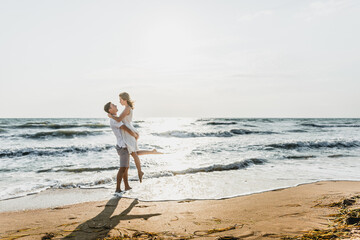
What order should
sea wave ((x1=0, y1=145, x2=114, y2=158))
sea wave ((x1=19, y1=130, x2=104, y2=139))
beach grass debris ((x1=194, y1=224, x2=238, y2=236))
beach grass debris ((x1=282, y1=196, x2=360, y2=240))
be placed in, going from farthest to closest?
sea wave ((x1=19, y1=130, x2=104, y2=139)) < sea wave ((x1=0, y1=145, x2=114, y2=158)) < beach grass debris ((x1=194, y1=224, x2=238, y2=236)) < beach grass debris ((x1=282, y1=196, x2=360, y2=240))

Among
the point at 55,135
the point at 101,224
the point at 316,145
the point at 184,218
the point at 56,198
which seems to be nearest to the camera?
the point at 101,224

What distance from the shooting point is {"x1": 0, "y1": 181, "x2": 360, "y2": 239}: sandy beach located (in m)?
2.98

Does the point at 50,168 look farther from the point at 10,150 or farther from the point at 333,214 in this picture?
the point at 333,214

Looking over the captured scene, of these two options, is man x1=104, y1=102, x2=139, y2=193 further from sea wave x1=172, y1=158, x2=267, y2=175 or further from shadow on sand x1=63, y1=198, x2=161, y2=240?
sea wave x1=172, y1=158, x2=267, y2=175

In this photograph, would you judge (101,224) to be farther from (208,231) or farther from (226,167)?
(226,167)

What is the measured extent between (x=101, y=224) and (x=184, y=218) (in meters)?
1.17

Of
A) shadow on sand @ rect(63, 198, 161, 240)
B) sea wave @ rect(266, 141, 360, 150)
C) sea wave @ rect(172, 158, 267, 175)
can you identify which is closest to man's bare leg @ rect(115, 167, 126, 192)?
shadow on sand @ rect(63, 198, 161, 240)

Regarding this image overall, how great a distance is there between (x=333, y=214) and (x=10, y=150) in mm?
14324

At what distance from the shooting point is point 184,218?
3.57 m

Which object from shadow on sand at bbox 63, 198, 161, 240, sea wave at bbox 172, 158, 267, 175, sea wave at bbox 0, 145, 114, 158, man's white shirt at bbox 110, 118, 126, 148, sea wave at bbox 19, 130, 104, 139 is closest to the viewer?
shadow on sand at bbox 63, 198, 161, 240

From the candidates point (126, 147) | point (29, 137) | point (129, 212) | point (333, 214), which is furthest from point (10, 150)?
point (333, 214)

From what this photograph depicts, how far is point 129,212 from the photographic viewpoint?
4008 mm

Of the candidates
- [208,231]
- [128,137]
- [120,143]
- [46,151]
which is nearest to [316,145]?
[128,137]

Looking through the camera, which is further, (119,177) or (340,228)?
(119,177)
